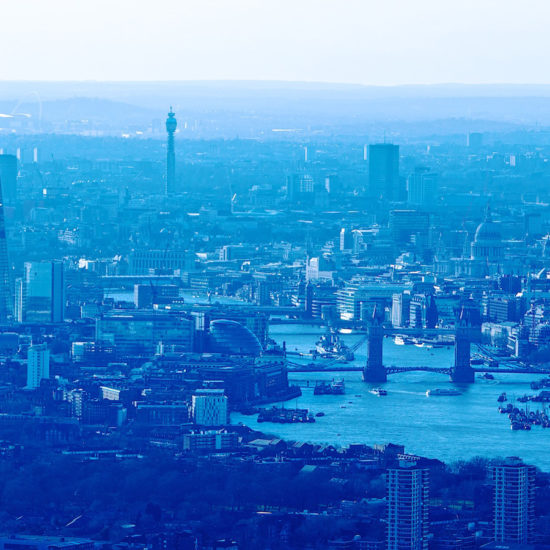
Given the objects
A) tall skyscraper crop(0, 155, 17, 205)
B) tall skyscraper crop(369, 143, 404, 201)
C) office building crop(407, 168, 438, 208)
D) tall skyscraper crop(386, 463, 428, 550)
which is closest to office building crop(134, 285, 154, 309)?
tall skyscraper crop(0, 155, 17, 205)

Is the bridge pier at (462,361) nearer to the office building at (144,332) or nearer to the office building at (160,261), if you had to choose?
the office building at (144,332)

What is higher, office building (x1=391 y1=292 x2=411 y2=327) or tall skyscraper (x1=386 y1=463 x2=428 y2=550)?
tall skyscraper (x1=386 y1=463 x2=428 y2=550)

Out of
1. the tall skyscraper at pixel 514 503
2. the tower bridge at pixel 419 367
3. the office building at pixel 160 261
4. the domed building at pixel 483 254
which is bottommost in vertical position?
the office building at pixel 160 261

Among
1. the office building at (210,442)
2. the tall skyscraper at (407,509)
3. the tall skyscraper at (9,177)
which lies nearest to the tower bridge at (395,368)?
the office building at (210,442)

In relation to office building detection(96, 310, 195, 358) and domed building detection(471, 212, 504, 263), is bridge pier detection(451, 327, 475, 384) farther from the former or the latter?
domed building detection(471, 212, 504, 263)

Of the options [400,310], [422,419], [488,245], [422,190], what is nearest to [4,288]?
[400,310]
